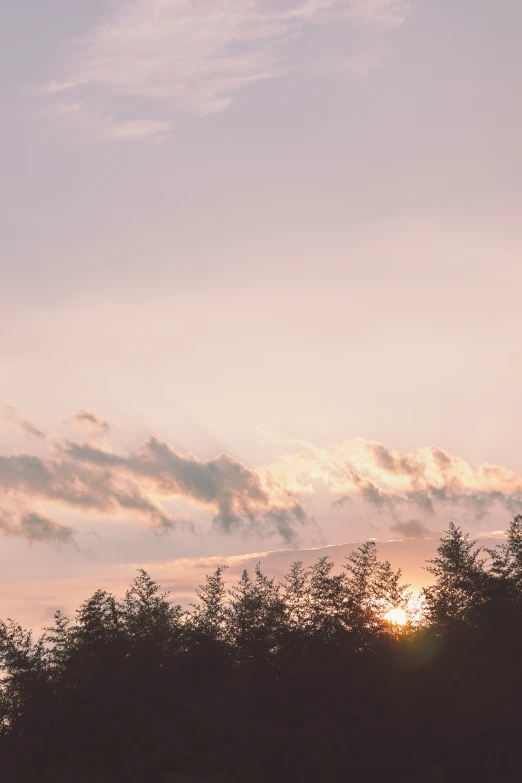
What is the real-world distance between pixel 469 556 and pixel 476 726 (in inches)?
1015

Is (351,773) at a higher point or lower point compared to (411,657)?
lower

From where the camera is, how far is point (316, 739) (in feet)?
200

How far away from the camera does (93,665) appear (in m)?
72.5

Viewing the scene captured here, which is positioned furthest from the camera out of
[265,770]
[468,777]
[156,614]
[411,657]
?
[156,614]

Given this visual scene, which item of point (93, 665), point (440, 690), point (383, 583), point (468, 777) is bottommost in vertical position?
point (468, 777)

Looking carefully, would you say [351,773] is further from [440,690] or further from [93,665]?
[93,665]

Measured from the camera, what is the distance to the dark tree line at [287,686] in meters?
59.8

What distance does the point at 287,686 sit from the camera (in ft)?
226

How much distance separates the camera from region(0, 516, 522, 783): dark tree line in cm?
5975

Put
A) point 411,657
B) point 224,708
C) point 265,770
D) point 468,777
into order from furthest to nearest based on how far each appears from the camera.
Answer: point 411,657 < point 224,708 < point 265,770 < point 468,777

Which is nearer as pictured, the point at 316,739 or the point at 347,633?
the point at 316,739

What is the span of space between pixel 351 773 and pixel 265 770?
667 centimetres

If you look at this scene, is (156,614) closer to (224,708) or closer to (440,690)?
(224,708)

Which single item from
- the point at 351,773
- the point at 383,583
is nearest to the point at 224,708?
the point at 351,773
